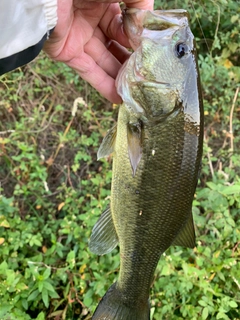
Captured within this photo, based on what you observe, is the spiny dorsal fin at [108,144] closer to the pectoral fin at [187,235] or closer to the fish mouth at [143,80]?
the fish mouth at [143,80]

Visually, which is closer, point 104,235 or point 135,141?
point 135,141

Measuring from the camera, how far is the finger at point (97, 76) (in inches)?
71.6

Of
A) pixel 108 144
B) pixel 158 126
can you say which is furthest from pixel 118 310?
pixel 158 126

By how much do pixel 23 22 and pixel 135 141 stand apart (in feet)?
2.25

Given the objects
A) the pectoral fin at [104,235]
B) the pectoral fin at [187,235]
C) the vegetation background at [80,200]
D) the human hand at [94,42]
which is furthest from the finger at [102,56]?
the vegetation background at [80,200]

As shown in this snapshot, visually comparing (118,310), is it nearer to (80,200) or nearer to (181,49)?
(80,200)

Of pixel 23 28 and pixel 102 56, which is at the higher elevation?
pixel 23 28

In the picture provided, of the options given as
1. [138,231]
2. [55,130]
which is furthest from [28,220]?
[138,231]

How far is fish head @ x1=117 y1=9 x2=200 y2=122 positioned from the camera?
5.04 feet

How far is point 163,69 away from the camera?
1.55m

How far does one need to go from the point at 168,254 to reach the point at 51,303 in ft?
2.90

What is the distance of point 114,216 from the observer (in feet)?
5.77

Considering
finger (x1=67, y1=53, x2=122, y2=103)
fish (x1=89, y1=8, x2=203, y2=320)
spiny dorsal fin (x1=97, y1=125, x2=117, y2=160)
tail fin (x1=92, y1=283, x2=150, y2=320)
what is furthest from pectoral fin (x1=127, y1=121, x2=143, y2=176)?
tail fin (x1=92, y1=283, x2=150, y2=320)

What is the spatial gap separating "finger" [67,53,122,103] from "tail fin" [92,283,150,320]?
102 cm
